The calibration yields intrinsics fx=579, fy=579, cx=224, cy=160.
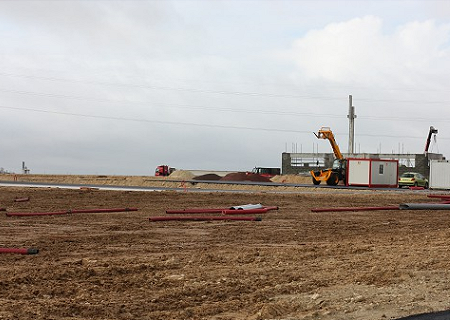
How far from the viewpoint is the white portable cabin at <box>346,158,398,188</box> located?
48.6 m

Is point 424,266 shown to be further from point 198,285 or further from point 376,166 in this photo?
point 376,166

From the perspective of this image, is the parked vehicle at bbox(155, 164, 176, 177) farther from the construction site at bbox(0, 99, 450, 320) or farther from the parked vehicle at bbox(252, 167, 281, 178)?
the construction site at bbox(0, 99, 450, 320)

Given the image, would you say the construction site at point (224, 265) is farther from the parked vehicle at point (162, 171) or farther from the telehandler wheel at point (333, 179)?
the parked vehicle at point (162, 171)

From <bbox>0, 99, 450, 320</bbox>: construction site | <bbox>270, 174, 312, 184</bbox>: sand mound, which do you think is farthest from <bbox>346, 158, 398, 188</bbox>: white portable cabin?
<bbox>0, 99, 450, 320</bbox>: construction site

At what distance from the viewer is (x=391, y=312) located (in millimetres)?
7457

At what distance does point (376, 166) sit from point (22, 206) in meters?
32.8

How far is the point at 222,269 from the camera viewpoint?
33.6 ft

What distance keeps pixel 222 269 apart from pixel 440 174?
146ft

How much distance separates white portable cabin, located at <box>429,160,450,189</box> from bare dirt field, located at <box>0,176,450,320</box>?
33429mm

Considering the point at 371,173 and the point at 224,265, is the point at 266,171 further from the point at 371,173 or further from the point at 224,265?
the point at 224,265

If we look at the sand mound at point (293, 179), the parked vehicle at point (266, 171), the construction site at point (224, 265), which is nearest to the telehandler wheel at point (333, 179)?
the sand mound at point (293, 179)

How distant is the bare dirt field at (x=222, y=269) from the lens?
777cm

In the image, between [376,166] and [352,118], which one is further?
[352,118]

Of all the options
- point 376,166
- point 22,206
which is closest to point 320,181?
point 376,166
